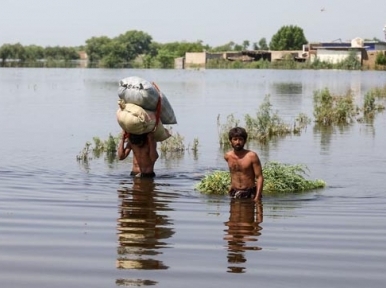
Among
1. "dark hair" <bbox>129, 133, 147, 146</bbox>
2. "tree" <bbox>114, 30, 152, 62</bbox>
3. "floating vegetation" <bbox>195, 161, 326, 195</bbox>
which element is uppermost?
"tree" <bbox>114, 30, 152, 62</bbox>

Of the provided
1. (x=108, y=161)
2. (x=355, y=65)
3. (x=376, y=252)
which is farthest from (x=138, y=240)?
(x=355, y=65)

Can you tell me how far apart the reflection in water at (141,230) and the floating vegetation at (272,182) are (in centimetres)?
73

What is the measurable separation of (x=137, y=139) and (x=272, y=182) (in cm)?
218

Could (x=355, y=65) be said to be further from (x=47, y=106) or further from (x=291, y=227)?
(x=291, y=227)

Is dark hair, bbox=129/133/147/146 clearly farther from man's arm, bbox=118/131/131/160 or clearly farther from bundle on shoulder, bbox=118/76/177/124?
bundle on shoulder, bbox=118/76/177/124

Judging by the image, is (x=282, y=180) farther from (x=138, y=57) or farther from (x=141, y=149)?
(x=138, y=57)

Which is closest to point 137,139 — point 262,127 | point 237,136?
point 237,136

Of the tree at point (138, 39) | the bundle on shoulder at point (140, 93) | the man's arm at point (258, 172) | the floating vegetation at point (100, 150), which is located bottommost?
the floating vegetation at point (100, 150)

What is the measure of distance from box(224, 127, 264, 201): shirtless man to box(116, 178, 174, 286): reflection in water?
0.93m

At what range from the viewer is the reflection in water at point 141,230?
718 centimetres

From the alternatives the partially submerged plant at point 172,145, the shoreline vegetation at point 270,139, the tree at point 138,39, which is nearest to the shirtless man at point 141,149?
the shoreline vegetation at point 270,139

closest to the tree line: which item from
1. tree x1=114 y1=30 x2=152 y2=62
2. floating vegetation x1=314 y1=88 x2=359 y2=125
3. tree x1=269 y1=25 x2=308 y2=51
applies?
tree x1=269 y1=25 x2=308 y2=51

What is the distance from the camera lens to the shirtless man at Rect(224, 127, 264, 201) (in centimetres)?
1020

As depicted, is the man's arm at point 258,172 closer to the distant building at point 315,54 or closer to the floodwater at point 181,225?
the floodwater at point 181,225
